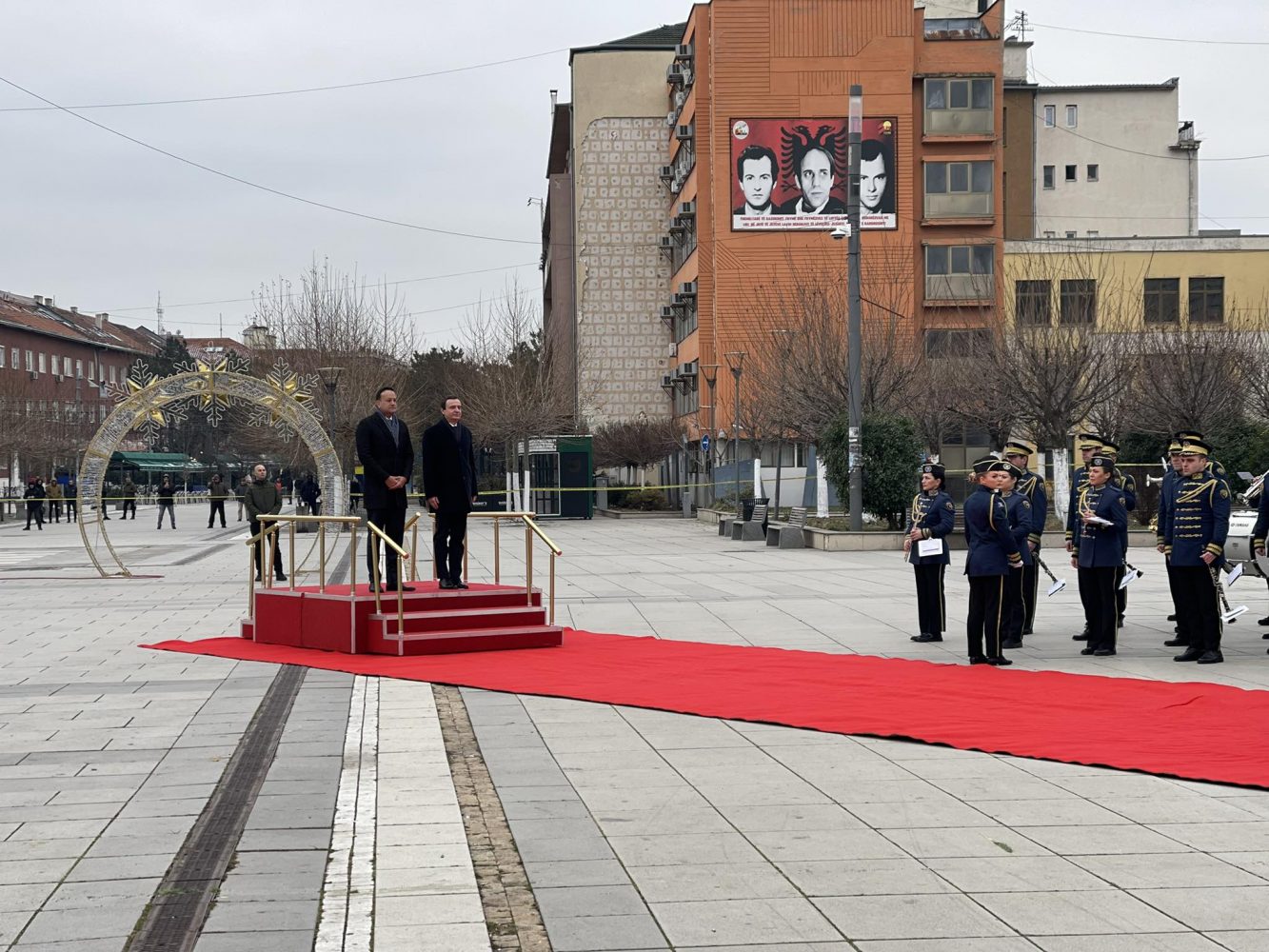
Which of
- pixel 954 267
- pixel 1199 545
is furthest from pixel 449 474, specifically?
pixel 954 267

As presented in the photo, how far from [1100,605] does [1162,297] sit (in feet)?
153

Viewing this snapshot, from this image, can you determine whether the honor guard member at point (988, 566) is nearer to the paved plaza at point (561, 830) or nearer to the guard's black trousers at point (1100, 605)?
the paved plaza at point (561, 830)

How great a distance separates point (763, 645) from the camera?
13844 millimetres

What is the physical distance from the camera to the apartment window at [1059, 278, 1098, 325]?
41.7 metres

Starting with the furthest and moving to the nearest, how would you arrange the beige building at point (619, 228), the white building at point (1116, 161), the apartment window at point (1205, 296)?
the beige building at point (619, 228), the white building at point (1116, 161), the apartment window at point (1205, 296)

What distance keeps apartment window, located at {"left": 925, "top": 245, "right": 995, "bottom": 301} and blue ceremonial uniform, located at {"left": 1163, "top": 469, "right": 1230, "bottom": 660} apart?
4666 centimetres

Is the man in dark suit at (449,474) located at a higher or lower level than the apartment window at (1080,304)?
lower

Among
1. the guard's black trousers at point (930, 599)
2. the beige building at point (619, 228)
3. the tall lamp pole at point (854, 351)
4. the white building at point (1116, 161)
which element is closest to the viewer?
the guard's black trousers at point (930, 599)

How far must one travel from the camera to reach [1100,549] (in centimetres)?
1357

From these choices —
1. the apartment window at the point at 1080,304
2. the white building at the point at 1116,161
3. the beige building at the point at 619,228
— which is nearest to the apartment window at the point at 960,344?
the apartment window at the point at 1080,304

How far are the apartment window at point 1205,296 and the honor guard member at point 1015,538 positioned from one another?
4649cm

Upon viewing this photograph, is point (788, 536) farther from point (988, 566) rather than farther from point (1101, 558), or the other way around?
point (988, 566)

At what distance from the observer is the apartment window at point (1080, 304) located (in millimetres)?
41688

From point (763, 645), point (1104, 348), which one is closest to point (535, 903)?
point (763, 645)
